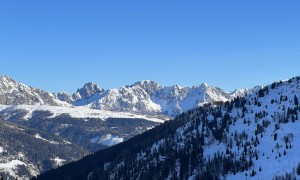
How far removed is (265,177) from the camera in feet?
653

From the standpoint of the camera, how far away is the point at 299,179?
185 m

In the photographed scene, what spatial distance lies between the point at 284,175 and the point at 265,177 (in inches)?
344

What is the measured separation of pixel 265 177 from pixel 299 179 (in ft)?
55.3

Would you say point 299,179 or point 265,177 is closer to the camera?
point 299,179

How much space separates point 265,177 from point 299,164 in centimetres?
1456

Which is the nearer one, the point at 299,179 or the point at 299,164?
the point at 299,179

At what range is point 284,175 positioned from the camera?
19312 cm

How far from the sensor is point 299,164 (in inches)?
7790

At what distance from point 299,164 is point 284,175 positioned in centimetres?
948

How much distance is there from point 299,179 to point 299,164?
13.6 meters
